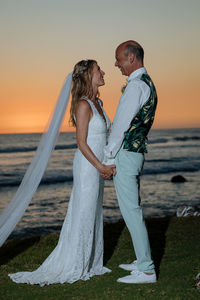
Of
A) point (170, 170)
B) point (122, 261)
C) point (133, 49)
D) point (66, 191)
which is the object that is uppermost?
point (133, 49)

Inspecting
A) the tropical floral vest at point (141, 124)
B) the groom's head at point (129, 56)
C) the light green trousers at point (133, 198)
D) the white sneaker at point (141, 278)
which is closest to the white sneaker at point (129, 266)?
the white sneaker at point (141, 278)

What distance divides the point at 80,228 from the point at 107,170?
30.0 inches

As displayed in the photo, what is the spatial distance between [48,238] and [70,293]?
263 cm

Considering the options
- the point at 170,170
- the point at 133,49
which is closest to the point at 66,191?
the point at 170,170

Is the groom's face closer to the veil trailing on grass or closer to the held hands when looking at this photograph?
the veil trailing on grass

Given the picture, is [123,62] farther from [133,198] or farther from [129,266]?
[129,266]

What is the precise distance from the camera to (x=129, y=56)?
4.15m

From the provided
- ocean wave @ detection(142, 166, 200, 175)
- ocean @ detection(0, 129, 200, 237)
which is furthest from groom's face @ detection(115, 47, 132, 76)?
ocean wave @ detection(142, 166, 200, 175)

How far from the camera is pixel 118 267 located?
5008mm

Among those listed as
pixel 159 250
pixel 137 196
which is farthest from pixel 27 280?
pixel 159 250

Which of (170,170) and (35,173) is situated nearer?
(35,173)

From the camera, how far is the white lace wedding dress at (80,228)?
4535mm

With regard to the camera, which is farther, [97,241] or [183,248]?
[183,248]

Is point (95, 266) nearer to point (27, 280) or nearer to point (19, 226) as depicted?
point (27, 280)
